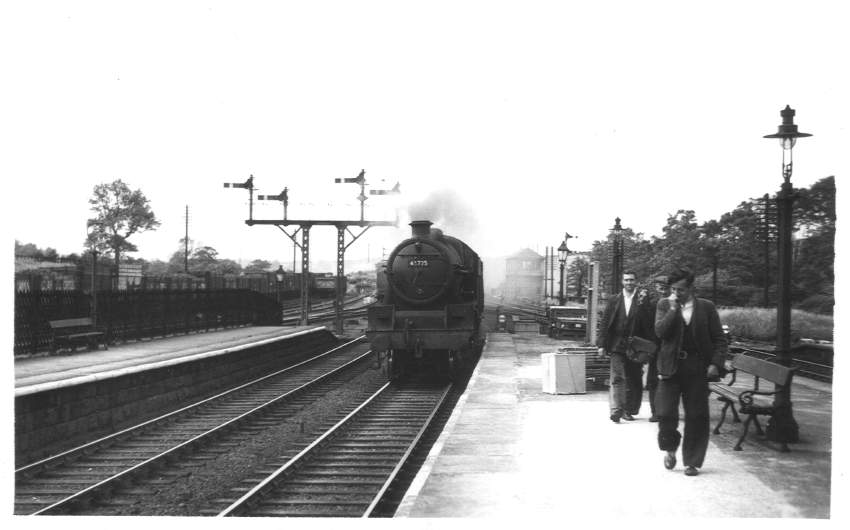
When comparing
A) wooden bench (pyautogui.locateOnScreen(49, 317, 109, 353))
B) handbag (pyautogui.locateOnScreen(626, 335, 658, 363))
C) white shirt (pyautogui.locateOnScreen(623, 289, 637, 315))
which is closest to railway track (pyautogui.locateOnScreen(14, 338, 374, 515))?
wooden bench (pyautogui.locateOnScreen(49, 317, 109, 353))

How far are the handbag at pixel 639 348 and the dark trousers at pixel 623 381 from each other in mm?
405

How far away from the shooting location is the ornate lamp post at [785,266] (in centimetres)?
694

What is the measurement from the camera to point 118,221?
17656mm

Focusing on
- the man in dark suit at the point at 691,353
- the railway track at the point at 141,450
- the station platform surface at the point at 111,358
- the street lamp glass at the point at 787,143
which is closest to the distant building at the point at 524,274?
the station platform surface at the point at 111,358

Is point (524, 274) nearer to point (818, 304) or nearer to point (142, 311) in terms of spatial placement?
point (142, 311)

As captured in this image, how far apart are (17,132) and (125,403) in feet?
23.6

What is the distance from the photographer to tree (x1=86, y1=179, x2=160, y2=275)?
1501 centimetres

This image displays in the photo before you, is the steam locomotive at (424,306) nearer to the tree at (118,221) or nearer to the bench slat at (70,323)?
the tree at (118,221)

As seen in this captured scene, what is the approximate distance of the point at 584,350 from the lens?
13.0 meters

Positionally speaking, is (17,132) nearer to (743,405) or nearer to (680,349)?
(680,349)

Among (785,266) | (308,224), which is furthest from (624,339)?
(308,224)

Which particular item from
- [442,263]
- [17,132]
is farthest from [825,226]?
[442,263]

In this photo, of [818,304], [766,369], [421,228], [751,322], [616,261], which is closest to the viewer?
[766,369]

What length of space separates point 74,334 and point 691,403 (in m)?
15.2
